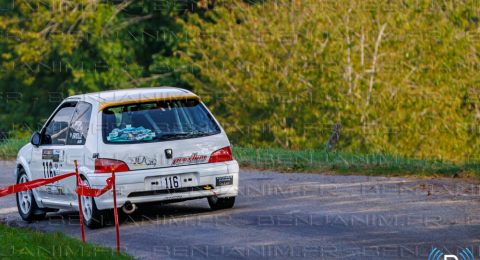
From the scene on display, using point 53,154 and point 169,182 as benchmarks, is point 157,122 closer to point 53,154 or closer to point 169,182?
point 169,182

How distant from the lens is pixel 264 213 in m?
13.4

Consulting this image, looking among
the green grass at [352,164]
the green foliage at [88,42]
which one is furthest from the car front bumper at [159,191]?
the green foliage at [88,42]

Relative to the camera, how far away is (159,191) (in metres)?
13.1

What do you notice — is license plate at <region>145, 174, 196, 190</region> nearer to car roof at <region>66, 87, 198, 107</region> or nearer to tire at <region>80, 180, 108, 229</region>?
tire at <region>80, 180, 108, 229</region>

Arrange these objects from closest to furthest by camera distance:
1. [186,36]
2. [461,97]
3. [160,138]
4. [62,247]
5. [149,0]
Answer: [62,247] < [160,138] < [461,97] < [186,36] < [149,0]

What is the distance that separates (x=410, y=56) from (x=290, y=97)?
148 inches

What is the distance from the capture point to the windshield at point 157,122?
13.3 meters

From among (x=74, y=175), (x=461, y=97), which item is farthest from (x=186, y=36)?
(x=74, y=175)

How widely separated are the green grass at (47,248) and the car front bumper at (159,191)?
42.6 inches

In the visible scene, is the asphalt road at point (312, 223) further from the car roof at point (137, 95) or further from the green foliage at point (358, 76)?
the green foliage at point (358, 76)

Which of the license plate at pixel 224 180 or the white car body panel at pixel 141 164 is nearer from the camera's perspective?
the white car body panel at pixel 141 164

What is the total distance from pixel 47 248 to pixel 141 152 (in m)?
2.41

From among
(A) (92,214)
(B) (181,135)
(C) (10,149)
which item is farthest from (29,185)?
(C) (10,149)

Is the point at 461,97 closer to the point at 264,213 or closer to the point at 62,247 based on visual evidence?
the point at 264,213
